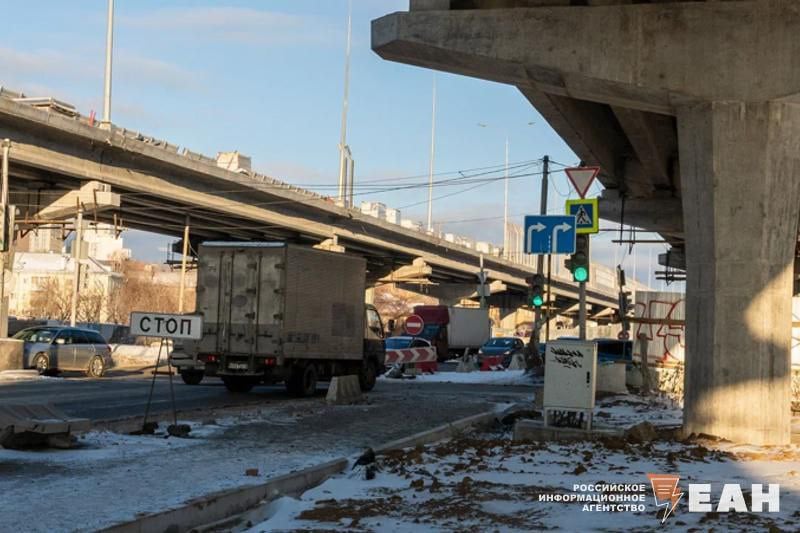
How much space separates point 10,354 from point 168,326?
2009cm

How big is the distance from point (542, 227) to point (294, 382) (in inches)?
400

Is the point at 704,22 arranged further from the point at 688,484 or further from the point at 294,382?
the point at 294,382

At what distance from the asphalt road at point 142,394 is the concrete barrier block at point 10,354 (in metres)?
3.95

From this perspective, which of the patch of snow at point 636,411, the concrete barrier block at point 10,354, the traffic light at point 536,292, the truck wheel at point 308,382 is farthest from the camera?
the concrete barrier block at point 10,354

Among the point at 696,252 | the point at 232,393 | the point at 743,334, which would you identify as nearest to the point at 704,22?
the point at 696,252

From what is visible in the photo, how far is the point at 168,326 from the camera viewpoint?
14688 millimetres

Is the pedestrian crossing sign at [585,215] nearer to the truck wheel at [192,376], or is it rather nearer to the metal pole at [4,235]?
the truck wheel at [192,376]

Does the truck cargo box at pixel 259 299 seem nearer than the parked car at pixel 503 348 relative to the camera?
Yes

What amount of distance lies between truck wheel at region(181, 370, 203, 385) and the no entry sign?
13.0 meters

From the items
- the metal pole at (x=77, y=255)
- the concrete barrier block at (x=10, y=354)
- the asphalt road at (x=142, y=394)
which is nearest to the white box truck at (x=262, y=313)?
the asphalt road at (x=142, y=394)

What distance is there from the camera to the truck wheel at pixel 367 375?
2758 cm

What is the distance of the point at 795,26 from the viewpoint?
13.9 m

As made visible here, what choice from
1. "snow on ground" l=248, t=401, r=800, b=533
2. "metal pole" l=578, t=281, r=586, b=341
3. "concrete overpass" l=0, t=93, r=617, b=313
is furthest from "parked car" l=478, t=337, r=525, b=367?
"snow on ground" l=248, t=401, r=800, b=533

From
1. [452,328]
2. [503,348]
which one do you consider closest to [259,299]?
[503,348]
